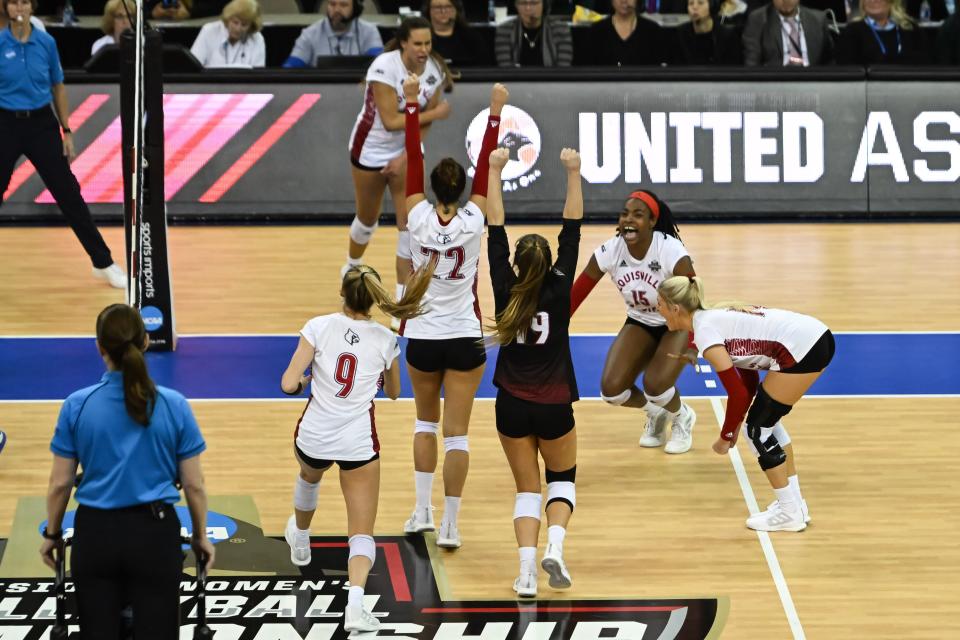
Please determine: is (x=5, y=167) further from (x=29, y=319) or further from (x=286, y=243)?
(x=286, y=243)

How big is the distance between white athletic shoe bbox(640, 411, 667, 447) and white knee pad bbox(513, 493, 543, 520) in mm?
2413

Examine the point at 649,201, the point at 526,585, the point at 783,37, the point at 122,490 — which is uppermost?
the point at 122,490

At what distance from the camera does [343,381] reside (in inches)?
283

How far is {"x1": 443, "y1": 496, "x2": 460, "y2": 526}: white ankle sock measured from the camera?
26.4 ft

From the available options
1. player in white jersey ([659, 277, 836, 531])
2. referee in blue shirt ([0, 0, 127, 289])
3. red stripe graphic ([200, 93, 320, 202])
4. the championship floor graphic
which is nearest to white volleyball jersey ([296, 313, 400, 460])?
player in white jersey ([659, 277, 836, 531])

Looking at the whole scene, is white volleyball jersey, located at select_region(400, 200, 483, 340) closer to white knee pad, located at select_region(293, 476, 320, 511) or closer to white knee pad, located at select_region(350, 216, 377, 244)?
white knee pad, located at select_region(293, 476, 320, 511)

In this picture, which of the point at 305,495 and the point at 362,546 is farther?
the point at 305,495

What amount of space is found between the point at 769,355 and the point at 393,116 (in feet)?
14.8

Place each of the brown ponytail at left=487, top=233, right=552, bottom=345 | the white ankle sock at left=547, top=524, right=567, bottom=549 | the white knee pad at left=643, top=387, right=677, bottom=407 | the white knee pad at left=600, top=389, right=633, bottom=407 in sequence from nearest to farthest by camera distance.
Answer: the brown ponytail at left=487, top=233, right=552, bottom=345, the white ankle sock at left=547, top=524, right=567, bottom=549, the white knee pad at left=643, top=387, right=677, bottom=407, the white knee pad at left=600, top=389, right=633, bottom=407

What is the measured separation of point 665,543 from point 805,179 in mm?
8376

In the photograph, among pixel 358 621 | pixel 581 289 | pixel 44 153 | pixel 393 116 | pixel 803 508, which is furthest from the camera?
pixel 44 153

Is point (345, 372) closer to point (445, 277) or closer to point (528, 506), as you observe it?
point (445, 277)

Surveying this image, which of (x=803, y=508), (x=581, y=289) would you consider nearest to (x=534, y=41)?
(x=581, y=289)

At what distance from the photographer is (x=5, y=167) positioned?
41.8ft
